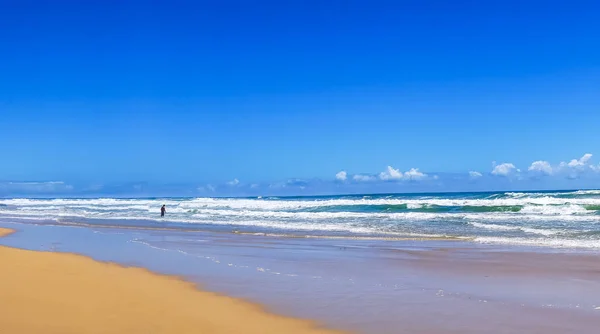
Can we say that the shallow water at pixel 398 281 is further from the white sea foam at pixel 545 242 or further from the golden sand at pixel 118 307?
the white sea foam at pixel 545 242

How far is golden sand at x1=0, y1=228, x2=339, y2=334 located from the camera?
5.88 meters

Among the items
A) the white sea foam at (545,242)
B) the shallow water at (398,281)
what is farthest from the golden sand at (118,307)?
the white sea foam at (545,242)

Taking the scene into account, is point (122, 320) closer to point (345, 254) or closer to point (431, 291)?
point (431, 291)

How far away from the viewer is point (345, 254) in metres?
13.7

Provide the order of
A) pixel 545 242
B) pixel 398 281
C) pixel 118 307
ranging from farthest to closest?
pixel 545 242 → pixel 398 281 → pixel 118 307

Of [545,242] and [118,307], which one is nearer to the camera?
[118,307]

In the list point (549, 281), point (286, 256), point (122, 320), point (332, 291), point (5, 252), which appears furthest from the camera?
point (286, 256)

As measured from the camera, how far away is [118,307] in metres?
6.74

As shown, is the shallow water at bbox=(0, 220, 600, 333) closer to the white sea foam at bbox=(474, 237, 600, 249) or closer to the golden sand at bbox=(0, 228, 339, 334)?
the golden sand at bbox=(0, 228, 339, 334)

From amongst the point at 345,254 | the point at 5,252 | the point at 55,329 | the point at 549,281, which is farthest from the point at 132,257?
the point at 549,281

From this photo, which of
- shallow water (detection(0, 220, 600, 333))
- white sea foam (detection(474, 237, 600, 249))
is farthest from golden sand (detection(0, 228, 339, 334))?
white sea foam (detection(474, 237, 600, 249))

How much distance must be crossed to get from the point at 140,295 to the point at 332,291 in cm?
281

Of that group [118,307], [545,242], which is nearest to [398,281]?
[118,307]

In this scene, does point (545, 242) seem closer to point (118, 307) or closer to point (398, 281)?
point (398, 281)
